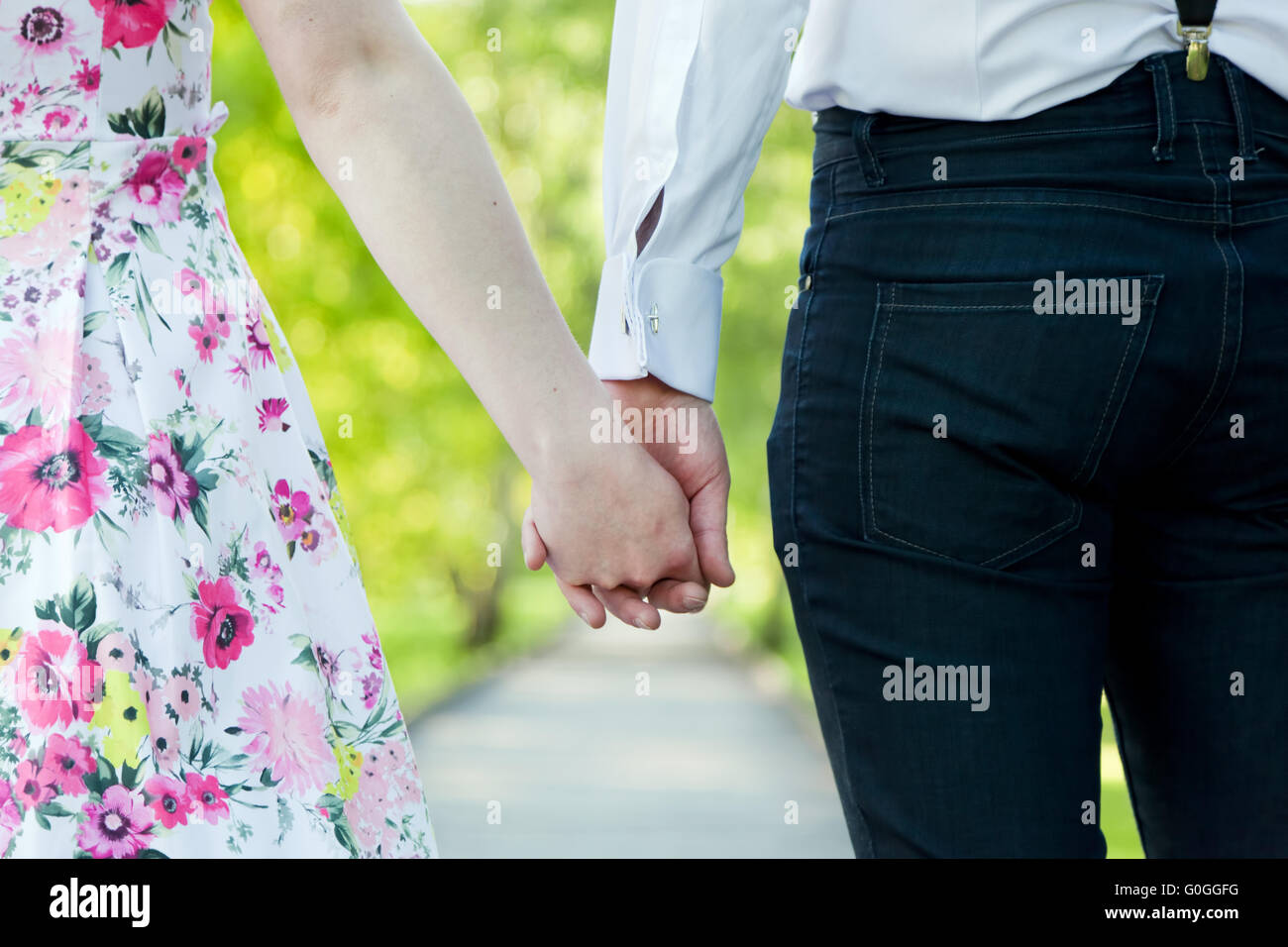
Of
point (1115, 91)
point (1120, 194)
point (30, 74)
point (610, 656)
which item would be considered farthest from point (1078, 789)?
point (610, 656)

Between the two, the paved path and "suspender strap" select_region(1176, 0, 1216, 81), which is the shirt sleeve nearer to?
"suspender strap" select_region(1176, 0, 1216, 81)

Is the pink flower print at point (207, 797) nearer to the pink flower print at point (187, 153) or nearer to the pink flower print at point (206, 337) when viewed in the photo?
the pink flower print at point (206, 337)

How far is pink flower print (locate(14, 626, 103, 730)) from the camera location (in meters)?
1.37

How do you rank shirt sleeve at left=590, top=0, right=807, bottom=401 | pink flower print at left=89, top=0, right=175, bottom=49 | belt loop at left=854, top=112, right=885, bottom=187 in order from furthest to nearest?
shirt sleeve at left=590, top=0, right=807, bottom=401
belt loop at left=854, top=112, right=885, bottom=187
pink flower print at left=89, top=0, right=175, bottom=49

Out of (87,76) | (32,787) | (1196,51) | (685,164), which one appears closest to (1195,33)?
(1196,51)

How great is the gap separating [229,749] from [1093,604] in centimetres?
101

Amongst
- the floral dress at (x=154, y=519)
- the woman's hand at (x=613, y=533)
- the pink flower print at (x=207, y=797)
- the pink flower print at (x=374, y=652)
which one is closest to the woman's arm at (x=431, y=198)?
the woman's hand at (x=613, y=533)

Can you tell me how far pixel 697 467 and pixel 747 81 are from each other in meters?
0.55

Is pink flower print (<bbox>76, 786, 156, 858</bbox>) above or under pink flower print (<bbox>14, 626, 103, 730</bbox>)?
under

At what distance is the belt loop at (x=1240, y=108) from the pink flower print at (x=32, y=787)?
57.0 inches

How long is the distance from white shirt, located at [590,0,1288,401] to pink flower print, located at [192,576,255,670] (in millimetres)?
713

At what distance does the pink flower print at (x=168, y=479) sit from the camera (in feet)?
4.81

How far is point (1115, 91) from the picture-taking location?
1.68 meters

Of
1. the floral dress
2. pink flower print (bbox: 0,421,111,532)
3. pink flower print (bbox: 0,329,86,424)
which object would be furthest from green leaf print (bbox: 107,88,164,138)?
pink flower print (bbox: 0,421,111,532)
